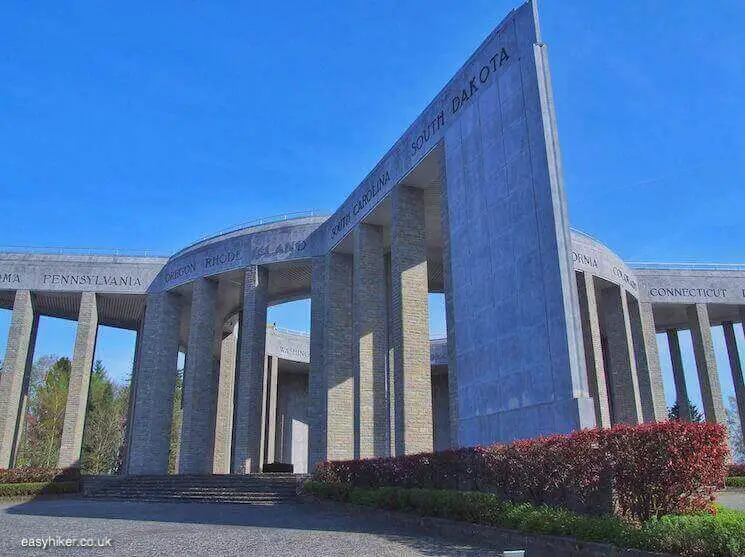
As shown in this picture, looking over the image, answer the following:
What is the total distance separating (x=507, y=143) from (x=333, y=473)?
10.3 m

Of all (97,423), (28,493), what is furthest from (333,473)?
(97,423)

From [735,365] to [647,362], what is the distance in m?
6.86

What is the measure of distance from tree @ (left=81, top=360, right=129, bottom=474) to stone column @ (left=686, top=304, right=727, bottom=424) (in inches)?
1554

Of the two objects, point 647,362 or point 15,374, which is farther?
point 647,362

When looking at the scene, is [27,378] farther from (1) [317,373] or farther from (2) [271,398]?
(1) [317,373]

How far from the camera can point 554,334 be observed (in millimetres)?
13094

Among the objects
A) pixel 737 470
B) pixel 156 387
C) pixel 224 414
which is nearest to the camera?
pixel 737 470

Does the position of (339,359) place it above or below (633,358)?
below

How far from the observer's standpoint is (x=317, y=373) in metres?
24.6

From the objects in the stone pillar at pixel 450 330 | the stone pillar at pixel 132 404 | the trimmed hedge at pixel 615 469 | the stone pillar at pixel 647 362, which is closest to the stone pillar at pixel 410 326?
the stone pillar at pixel 450 330

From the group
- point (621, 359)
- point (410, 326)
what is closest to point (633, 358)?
point (621, 359)

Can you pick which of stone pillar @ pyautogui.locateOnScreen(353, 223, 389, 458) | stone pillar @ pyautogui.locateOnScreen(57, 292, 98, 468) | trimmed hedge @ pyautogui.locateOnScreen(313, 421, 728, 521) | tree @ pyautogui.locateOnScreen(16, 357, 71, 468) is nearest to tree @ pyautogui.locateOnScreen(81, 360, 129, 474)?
tree @ pyautogui.locateOnScreen(16, 357, 71, 468)

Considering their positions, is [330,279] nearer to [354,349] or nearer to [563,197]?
[354,349]

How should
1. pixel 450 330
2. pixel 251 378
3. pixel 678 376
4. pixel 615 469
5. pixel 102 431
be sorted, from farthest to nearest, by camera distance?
1. pixel 102 431
2. pixel 678 376
3. pixel 251 378
4. pixel 450 330
5. pixel 615 469
